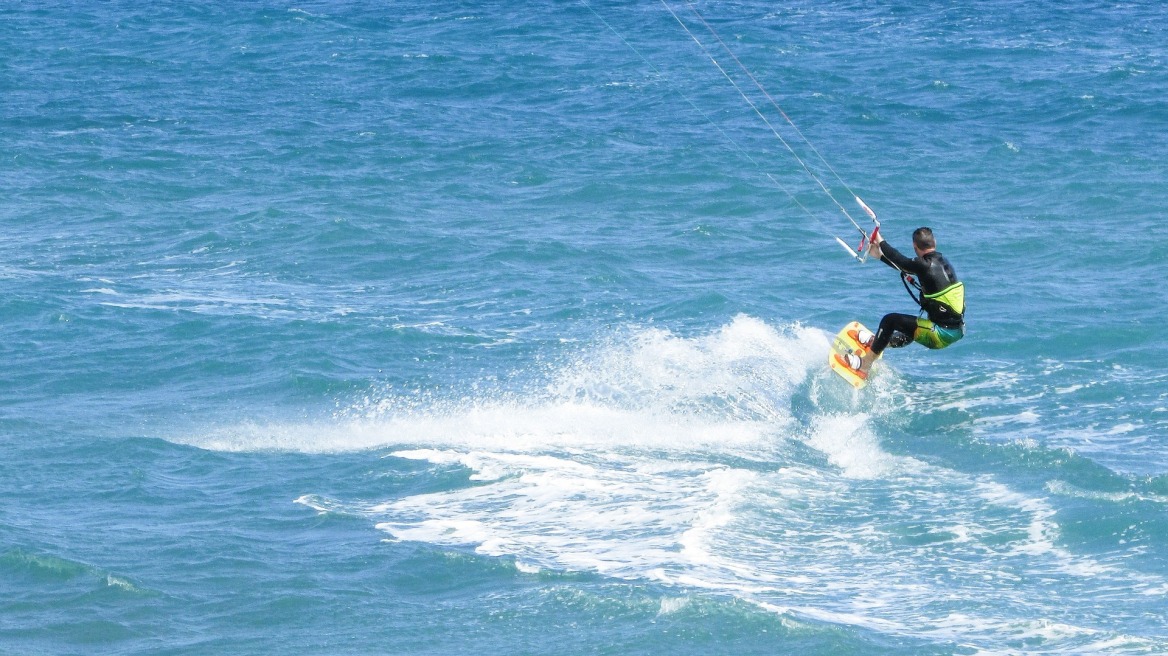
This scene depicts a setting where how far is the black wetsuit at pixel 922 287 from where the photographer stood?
1362 cm

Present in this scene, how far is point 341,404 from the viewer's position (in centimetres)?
1611

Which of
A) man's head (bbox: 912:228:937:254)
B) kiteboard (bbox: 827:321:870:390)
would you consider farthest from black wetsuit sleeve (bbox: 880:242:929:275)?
kiteboard (bbox: 827:321:870:390)

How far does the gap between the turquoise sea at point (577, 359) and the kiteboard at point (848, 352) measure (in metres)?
0.43

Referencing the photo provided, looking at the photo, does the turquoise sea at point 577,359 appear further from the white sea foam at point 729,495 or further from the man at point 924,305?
the man at point 924,305

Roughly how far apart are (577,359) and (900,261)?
4694 mm

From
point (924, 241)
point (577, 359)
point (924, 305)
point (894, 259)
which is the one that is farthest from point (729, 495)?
point (577, 359)

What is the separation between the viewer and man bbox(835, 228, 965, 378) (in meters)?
13.6

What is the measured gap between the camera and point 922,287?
1397cm

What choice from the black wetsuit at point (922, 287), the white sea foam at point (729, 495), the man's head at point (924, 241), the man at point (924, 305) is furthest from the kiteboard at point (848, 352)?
the man's head at point (924, 241)

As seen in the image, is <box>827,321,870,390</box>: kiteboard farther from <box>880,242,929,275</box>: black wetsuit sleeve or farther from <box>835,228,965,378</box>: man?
<box>880,242,929,275</box>: black wetsuit sleeve

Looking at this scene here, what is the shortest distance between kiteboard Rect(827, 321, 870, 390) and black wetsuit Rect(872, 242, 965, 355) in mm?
328

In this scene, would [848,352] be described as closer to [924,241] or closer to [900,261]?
[900,261]

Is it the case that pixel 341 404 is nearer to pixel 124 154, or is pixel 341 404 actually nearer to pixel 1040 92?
pixel 124 154

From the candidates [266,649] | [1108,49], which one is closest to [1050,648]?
[266,649]
